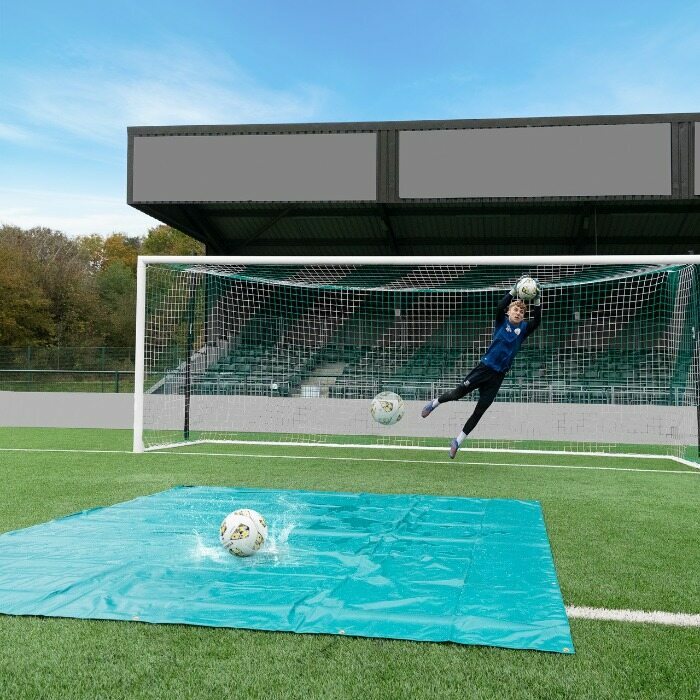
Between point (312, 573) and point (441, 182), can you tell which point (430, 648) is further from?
point (441, 182)

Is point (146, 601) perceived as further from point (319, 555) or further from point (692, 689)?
point (692, 689)

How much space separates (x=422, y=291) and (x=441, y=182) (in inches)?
99.3

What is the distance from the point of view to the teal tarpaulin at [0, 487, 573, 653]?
3.98m

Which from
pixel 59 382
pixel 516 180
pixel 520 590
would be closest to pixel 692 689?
pixel 520 590

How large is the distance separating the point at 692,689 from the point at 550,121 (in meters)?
15.7

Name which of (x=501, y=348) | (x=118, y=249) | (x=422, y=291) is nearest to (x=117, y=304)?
(x=118, y=249)

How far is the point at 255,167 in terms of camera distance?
18.5m

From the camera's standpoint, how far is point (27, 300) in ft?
135

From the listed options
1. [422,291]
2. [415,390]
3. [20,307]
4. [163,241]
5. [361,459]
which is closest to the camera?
[361,459]

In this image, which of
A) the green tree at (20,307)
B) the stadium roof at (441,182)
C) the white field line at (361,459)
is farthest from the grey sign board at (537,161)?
the green tree at (20,307)

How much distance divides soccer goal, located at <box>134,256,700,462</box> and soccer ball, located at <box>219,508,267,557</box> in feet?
34.3

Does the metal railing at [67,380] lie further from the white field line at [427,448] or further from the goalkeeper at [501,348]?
the goalkeeper at [501,348]

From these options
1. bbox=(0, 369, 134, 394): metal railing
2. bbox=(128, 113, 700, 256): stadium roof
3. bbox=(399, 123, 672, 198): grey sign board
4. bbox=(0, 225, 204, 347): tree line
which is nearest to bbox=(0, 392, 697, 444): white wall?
bbox=(0, 369, 134, 394): metal railing

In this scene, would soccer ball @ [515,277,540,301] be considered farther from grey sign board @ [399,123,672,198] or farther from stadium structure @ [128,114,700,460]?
grey sign board @ [399,123,672,198]
